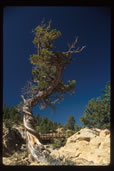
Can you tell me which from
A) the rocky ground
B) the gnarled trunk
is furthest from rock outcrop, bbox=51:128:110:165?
the gnarled trunk

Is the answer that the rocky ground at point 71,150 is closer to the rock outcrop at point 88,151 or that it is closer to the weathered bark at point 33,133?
the rock outcrop at point 88,151

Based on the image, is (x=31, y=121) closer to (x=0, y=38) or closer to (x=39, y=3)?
(x=0, y=38)

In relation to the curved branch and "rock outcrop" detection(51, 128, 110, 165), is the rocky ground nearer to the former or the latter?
"rock outcrop" detection(51, 128, 110, 165)

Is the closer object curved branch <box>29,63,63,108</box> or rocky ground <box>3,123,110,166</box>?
rocky ground <box>3,123,110,166</box>

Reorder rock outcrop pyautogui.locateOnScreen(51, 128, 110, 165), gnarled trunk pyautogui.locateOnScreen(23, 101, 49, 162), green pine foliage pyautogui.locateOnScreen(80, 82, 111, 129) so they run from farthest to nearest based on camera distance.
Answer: green pine foliage pyautogui.locateOnScreen(80, 82, 111, 129) < gnarled trunk pyautogui.locateOnScreen(23, 101, 49, 162) < rock outcrop pyautogui.locateOnScreen(51, 128, 110, 165)

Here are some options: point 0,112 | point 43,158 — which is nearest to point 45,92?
point 43,158

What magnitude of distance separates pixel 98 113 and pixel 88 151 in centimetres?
586

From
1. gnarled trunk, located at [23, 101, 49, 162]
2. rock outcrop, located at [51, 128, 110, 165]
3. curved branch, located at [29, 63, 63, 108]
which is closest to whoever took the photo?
rock outcrop, located at [51, 128, 110, 165]

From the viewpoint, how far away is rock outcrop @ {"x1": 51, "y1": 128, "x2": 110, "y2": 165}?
3.26 metres

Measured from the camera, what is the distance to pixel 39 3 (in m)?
2.18

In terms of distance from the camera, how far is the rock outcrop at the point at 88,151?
128 inches

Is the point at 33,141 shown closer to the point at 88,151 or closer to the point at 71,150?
the point at 71,150

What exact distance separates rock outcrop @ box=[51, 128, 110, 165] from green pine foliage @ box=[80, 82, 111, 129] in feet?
13.2

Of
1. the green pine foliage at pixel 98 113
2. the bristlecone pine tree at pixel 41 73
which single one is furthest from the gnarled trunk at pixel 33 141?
the green pine foliage at pixel 98 113
